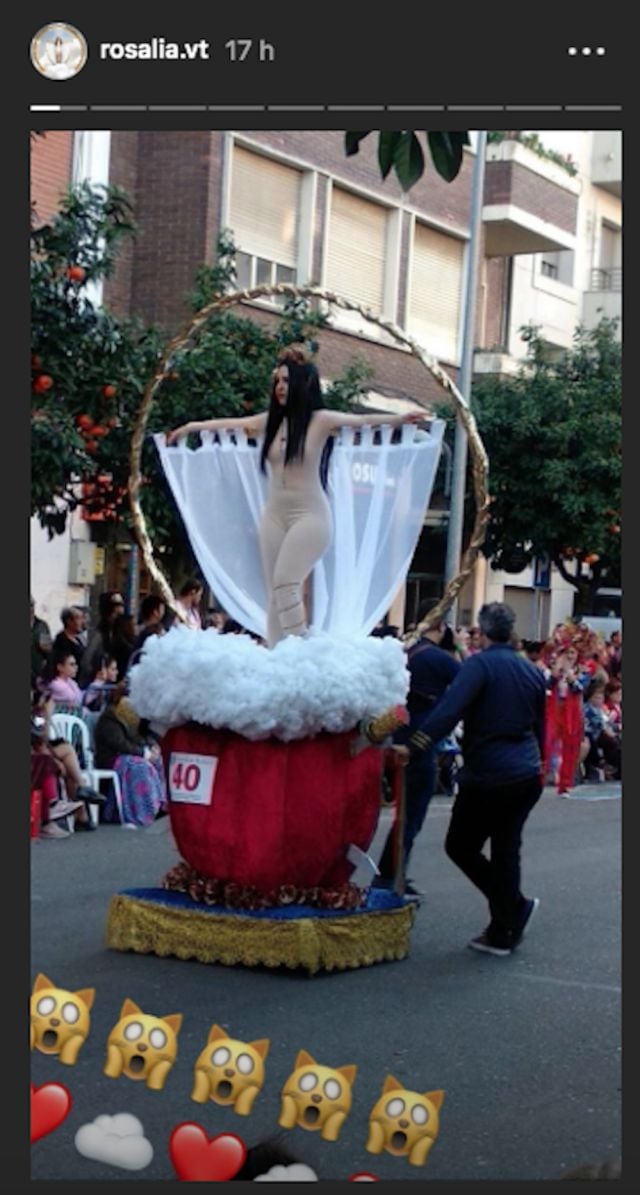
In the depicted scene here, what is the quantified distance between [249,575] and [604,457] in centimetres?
167

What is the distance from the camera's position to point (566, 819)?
9.20m

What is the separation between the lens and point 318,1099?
83.7 inches

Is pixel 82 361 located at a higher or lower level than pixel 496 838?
Answer: higher

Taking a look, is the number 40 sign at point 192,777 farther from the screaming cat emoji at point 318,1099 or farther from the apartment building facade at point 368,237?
the screaming cat emoji at point 318,1099

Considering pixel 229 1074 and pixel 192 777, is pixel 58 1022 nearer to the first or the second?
pixel 229 1074

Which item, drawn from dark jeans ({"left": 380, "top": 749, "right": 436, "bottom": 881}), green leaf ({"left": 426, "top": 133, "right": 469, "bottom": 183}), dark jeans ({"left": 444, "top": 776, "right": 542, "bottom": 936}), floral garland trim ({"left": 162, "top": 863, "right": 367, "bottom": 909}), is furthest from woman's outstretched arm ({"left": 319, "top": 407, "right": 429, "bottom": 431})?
green leaf ({"left": 426, "top": 133, "right": 469, "bottom": 183})

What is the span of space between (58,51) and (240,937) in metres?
3.53

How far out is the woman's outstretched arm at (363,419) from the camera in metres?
4.93

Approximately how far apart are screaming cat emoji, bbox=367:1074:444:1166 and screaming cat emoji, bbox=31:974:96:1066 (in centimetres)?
43

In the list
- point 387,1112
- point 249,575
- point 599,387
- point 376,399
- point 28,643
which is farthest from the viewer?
point 599,387

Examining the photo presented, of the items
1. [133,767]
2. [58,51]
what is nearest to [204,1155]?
[58,51]

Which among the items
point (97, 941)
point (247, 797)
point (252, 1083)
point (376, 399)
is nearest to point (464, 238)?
point (247, 797)

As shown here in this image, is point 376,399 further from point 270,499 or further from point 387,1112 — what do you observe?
point 387,1112

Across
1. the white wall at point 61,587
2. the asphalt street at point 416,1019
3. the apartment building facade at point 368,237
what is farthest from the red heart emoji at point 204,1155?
the white wall at point 61,587
